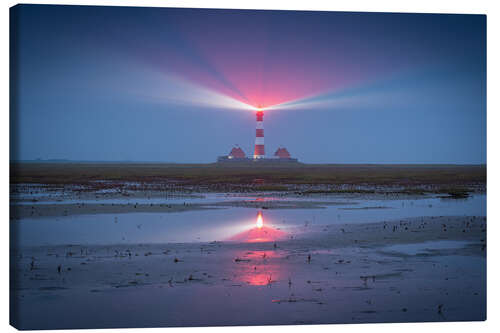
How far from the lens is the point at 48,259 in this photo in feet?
33.9

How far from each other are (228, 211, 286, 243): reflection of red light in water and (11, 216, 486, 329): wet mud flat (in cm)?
74

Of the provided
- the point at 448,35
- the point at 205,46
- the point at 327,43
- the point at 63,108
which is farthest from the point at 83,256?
the point at 448,35

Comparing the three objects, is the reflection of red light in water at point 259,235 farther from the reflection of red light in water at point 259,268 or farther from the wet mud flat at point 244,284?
the reflection of red light in water at point 259,268

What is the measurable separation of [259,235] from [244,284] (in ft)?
14.1

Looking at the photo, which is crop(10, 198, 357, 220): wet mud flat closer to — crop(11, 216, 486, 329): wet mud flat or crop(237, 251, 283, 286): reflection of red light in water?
crop(11, 216, 486, 329): wet mud flat

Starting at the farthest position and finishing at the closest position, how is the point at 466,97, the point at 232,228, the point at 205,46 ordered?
the point at 232,228 < the point at 205,46 < the point at 466,97

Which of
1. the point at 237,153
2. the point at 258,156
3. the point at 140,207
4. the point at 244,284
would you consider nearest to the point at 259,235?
the point at 244,284

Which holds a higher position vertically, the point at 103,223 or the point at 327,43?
the point at 327,43

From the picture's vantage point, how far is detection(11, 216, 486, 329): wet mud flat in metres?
8.04

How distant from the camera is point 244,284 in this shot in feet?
29.3

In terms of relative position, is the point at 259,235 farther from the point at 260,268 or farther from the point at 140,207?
the point at 140,207

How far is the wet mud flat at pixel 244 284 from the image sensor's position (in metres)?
8.04

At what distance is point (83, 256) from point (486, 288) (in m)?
7.03

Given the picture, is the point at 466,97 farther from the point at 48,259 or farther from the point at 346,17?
the point at 48,259
